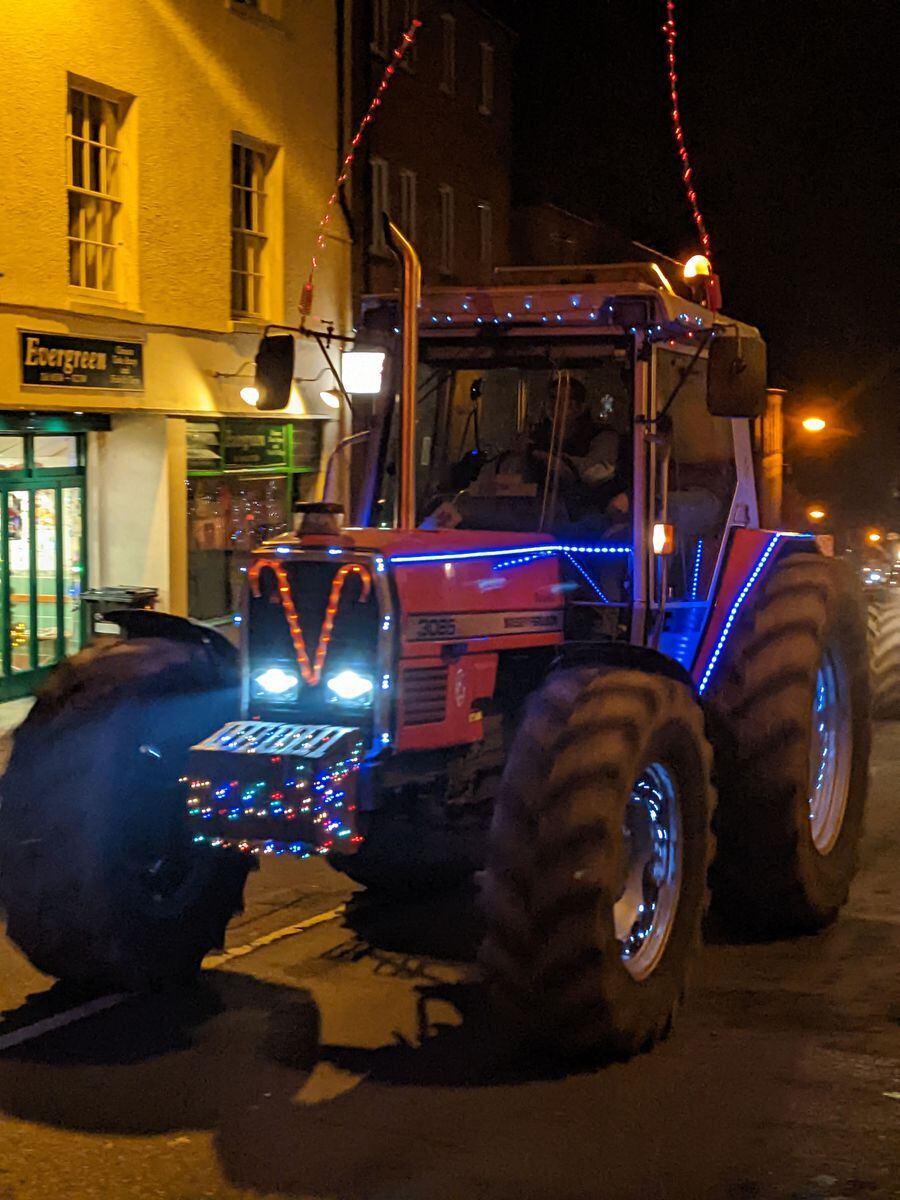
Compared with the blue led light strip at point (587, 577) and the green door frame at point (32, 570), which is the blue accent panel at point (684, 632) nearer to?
the blue led light strip at point (587, 577)

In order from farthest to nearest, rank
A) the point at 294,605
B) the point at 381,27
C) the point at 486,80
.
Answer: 1. the point at 486,80
2. the point at 381,27
3. the point at 294,605

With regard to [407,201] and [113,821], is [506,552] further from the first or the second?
[407,201]

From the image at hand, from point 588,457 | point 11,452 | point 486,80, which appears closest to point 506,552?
point 588,457

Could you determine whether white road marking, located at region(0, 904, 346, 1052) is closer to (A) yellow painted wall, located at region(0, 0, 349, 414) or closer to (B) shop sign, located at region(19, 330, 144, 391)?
(A) yellow painted wall, located at region(0, 0, 349, 414)

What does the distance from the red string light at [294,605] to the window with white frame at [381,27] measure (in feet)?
52.7

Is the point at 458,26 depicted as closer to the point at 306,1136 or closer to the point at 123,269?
the point at 123,269

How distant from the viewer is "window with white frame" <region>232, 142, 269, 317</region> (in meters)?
17.7

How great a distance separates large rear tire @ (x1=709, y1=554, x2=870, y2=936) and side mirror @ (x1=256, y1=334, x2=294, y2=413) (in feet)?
7.22

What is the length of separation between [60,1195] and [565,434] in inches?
142

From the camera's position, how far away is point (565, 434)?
6984 mm

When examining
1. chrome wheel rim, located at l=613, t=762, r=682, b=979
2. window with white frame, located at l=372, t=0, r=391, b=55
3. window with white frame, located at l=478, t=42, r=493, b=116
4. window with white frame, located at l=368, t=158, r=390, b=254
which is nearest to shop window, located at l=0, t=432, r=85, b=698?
window with white frame, located at l=368, t=158, r=390, b=254

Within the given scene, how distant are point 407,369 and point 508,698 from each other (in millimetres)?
1342

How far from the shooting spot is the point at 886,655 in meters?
13.5

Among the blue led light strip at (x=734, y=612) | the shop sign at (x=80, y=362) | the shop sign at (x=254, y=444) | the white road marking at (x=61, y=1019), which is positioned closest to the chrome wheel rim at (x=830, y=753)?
the blue led light strip at (x=734, y=612)
